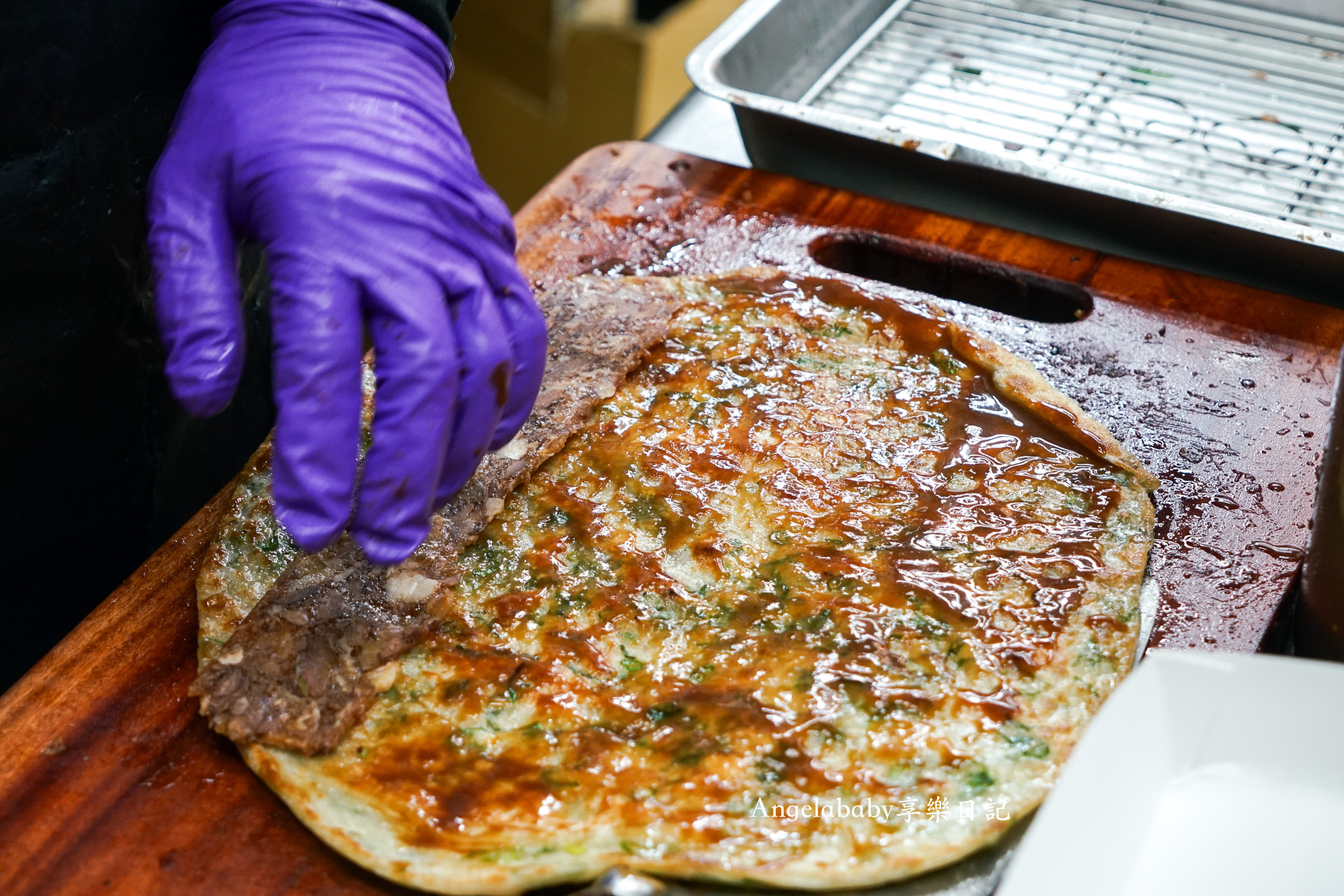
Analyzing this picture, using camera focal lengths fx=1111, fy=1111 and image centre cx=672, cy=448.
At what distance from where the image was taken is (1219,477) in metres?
1.67

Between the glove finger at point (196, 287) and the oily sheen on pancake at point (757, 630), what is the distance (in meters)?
0.33

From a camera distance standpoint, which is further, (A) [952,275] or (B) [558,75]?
(B) [558,75]

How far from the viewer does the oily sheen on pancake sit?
122cm

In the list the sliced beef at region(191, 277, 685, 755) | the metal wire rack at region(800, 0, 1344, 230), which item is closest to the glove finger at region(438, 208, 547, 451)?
the sliced beef at region(191, 277, 685, 755)

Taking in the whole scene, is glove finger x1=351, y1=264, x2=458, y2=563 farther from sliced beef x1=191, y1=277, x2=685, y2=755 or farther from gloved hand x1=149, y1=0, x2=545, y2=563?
sliced beef x1=191, y1=277, x2=685, y2=755

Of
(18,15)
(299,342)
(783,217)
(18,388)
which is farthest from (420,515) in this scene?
(783,217)

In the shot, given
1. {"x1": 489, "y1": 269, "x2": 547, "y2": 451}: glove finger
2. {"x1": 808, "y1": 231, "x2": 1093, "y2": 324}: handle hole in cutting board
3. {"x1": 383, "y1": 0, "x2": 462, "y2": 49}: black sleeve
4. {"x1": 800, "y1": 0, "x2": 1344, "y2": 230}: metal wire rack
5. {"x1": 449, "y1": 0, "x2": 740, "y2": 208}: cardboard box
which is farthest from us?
{"x1": 449, "y1": 0, "x2": 740, "y2": 208}: cardboard box

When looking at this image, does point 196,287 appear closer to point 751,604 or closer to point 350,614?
point 350,614

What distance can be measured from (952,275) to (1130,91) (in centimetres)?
91

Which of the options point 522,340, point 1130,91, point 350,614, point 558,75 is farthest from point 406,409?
point 558,75

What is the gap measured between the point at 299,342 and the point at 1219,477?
1.32 m

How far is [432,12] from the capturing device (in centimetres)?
158

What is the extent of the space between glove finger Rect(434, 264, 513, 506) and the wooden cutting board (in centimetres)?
44

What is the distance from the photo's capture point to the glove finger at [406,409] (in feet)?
4.08
